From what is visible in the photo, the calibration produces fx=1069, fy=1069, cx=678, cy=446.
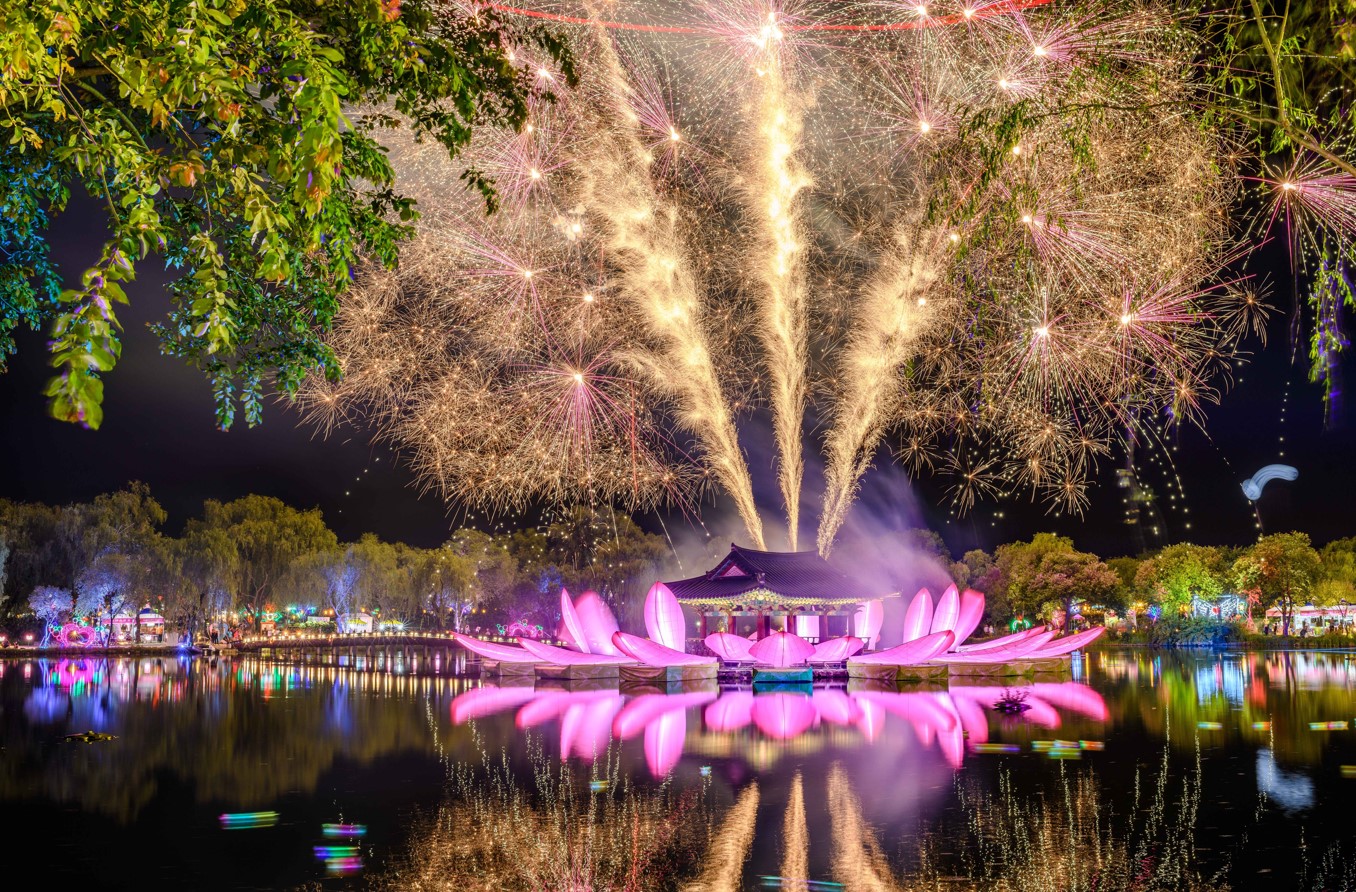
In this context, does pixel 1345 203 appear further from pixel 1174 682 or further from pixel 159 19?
pixel 1174 682

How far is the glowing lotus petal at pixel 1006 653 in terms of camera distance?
2977cm

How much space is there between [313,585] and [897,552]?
1540 inches

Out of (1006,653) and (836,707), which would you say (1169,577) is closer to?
(1006,653)

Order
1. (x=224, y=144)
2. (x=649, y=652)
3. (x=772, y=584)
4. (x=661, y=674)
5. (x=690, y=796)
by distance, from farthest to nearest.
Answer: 1. (x=772, y=584)
2. (x=649, y=652)
3. (x=661, y=674)
4. (x=690, y=796)
5. (x=224, y=144)

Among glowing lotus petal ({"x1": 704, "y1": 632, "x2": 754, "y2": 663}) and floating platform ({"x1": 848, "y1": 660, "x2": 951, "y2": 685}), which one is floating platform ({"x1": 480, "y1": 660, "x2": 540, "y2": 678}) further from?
floating platform ({"x1": 848, "y1": 660, "x2": 951, "y2": 685})

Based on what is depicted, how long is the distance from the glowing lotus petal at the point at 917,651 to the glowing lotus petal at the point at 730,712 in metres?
5.09

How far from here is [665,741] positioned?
15.6 meters

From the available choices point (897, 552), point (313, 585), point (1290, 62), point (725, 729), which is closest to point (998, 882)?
point (1290, 62)

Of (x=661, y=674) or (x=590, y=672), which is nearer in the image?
(x=661, y=674)

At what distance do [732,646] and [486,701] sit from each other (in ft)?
29.7

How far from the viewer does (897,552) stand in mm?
45750

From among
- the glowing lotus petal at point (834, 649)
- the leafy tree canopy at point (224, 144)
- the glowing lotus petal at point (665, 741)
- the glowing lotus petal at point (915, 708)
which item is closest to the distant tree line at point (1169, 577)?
the glowing lotus petal at point (834, 649)

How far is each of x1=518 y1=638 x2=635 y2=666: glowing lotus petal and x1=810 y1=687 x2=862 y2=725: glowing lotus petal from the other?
234 inches

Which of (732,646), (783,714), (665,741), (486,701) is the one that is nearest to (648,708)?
(783,714)
